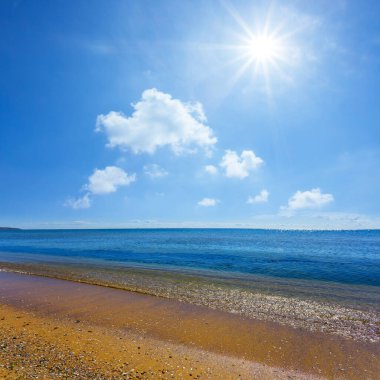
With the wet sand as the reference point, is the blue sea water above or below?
below

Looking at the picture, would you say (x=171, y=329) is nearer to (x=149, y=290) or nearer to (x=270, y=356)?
(x=270, y=356)

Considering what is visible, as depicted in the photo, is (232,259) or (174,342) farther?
(232,259)

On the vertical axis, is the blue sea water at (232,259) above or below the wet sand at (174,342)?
below

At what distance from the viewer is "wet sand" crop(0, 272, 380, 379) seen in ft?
25.2

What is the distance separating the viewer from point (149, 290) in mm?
17359

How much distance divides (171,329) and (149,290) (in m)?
7.03

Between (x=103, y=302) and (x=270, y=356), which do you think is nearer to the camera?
(x=270, y=356)

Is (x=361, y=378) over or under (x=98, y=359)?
under

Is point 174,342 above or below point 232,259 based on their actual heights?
above

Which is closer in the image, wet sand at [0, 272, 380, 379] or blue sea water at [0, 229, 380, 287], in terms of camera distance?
wet sand at [0, 272, 380, 379]

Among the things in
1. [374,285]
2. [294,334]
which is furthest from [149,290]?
[374,285]

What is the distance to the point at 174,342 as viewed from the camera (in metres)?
9.45

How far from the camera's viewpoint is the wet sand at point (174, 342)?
767 cm

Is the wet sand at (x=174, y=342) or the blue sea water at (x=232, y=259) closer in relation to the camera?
the wet sand at (x=174, y=342)
